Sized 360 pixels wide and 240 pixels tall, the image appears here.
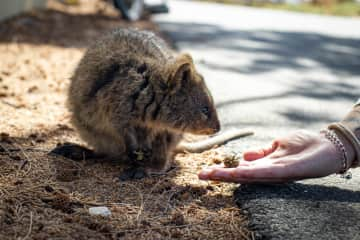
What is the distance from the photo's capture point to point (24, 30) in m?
9.22

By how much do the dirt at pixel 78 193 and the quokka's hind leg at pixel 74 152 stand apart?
0.07 meters

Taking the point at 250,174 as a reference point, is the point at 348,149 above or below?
above

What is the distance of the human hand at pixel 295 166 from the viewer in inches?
139

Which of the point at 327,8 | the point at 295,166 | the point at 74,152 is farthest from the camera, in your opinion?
the point at 327,8

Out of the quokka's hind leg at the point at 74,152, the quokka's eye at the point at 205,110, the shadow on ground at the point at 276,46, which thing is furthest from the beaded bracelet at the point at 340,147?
the shadow on ground at the point at 276,46

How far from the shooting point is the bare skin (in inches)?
139

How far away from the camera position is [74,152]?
431 cm

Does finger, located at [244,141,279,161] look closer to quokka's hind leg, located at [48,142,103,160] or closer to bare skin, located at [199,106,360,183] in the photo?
bare skin, located at [199,106,360,183]

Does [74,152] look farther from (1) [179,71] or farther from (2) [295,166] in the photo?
(2) [295,166]

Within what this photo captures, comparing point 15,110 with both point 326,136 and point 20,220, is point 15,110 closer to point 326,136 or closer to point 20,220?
point 20,220

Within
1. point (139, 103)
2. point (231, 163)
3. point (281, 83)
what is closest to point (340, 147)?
point (231, 163)

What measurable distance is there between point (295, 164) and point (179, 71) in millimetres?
1138

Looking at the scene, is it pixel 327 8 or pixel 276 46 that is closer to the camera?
pixel 276 46

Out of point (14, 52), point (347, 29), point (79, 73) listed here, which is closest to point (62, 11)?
point (14, 52)
